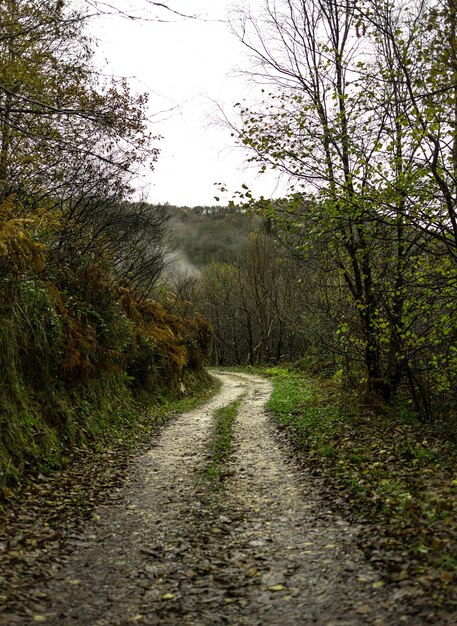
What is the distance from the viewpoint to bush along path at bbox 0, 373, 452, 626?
415 centimetres

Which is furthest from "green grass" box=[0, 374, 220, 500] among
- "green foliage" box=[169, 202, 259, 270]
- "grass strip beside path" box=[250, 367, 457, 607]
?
"green foliage" box=[169, 202, 259, 270]

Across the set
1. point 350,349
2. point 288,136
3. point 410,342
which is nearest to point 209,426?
point 350,349

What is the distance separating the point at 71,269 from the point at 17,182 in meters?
2.69

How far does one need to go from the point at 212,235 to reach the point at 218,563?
7248 cm

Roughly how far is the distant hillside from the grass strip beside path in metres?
49.0

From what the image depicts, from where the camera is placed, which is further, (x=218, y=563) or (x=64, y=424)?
(x=64, y=424)

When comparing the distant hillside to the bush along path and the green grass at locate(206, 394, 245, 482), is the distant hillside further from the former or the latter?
the bush along path

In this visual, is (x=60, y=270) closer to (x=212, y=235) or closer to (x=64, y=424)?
(x=64, y=424)

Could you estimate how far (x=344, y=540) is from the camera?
5.44 metres

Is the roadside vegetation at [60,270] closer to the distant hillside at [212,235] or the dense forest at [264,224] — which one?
the dense forest at [264,224]

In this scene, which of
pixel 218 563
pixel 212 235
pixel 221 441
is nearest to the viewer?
pixel 218 563

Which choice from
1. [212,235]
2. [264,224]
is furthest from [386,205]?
[212,235]

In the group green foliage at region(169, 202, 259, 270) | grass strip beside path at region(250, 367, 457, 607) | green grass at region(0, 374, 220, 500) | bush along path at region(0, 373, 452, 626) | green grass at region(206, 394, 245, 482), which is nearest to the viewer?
bush along path at region(0, 373, 452, 626)

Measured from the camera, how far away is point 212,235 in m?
76.2
